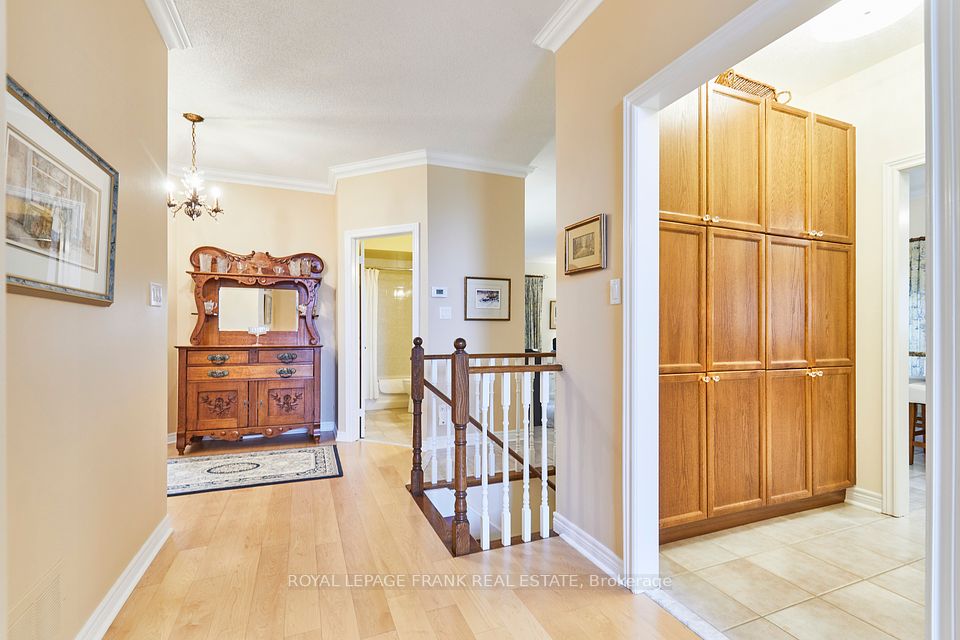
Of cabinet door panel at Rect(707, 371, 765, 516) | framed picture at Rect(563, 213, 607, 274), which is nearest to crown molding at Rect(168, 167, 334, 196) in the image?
framed picture at Rect(563, 213, 607, 274)

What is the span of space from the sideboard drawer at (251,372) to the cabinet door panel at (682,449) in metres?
3.27

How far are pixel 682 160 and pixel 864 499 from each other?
91.3 inches

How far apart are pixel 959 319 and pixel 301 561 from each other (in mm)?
2397

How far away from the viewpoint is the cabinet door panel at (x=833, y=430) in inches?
96.7

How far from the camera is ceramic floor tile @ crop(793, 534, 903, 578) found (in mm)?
1905

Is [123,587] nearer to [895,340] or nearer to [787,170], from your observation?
[787,170]

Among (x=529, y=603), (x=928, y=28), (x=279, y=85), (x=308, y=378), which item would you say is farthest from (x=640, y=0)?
(x=308, y=378)

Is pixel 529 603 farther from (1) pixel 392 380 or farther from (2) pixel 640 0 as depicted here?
(1) pixel 392 380

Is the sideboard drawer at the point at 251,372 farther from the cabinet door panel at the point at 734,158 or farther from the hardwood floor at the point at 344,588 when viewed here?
the cabinet door panel at the point at 734,158

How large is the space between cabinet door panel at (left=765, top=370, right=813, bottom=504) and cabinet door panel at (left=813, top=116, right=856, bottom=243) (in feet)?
3.00

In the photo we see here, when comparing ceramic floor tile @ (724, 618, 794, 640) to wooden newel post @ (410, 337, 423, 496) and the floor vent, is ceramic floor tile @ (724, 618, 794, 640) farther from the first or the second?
the floor vent

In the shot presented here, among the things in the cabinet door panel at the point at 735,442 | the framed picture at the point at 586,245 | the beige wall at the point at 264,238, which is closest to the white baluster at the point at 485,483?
the framed picture at the point at 586,245

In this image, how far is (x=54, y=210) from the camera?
1255mm

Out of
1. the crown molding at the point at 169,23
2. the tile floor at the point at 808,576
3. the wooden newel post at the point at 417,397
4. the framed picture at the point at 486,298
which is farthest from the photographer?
the framed picture at the point at 486,298
